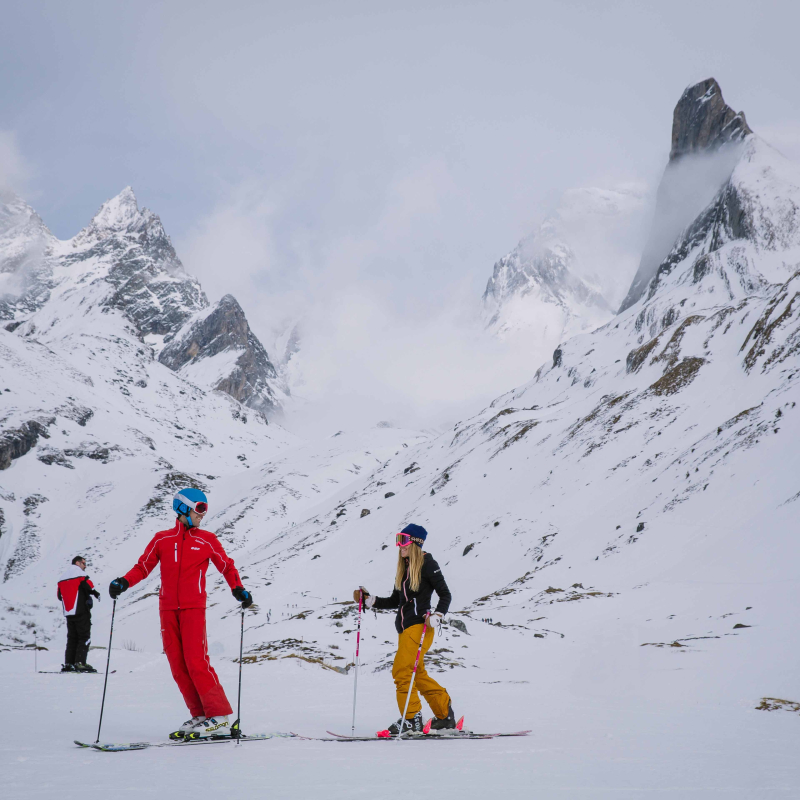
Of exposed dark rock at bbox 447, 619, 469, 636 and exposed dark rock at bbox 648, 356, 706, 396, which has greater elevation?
exposed dark rock at bbox 648, 356, 706, 396

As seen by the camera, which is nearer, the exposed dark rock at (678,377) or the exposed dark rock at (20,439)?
the exposed dark rock at (678,377)

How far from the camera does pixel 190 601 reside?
20.2 ft

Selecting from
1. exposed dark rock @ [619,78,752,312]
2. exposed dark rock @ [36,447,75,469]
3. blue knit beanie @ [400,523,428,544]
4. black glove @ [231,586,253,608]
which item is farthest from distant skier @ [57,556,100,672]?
exposed dark rock @ [619,78,752,312]

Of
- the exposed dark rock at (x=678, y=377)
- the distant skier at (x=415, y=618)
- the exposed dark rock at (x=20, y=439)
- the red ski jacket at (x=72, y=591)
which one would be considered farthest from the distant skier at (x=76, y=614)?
the exposed dark rock at (x=20, y=439)

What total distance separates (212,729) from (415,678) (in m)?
2.18

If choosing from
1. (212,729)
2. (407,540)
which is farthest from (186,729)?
(407,540)

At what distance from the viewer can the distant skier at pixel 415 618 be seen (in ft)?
21.6

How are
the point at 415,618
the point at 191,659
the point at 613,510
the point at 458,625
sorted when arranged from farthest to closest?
the point at 613,510
the point at 458,625
the point at 415,618
the point at 191,659

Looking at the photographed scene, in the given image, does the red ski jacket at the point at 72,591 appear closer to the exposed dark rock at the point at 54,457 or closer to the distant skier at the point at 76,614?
the distant skier at the point at 76,614

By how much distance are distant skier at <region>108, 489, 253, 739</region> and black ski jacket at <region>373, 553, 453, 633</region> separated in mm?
1758

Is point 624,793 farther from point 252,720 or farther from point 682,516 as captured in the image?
point 682,516

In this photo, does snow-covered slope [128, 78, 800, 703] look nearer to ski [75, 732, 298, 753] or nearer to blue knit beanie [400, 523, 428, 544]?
blue knit beanie [400, 523, 428, 544]

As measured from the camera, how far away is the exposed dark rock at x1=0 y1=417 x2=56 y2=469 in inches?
2889

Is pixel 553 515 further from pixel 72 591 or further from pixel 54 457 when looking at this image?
pixel 54 457
